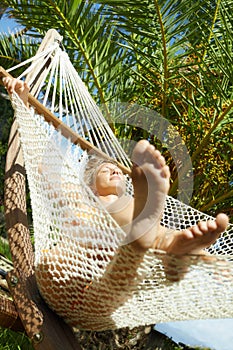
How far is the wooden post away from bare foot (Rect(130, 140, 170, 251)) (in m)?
0.43

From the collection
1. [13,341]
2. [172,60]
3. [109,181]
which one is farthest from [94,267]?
[172,60]

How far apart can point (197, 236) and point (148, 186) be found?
0.41 feet

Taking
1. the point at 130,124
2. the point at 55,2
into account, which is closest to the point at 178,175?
the point at 130,124

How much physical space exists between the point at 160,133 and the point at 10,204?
1.05 metres

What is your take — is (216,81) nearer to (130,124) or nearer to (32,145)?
(130,124)

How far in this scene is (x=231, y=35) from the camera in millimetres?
2215

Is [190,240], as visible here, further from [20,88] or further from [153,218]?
[20,88]

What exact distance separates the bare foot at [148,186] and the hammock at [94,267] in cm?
5

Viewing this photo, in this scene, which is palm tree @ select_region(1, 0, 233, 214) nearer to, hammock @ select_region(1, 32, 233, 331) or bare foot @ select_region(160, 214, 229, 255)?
hammock @ select_region(1, 32, 233, 331)

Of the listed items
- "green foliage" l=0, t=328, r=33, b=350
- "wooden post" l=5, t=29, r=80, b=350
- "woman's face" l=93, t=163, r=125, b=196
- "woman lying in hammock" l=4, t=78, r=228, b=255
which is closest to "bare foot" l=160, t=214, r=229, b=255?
"woman lying in hammock" l=4, t=78, r=228, b=255

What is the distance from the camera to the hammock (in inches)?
41.0

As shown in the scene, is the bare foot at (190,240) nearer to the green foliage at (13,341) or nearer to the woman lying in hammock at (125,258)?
the woman lying in hammock at (125,258)

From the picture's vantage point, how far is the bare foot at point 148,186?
1021mm

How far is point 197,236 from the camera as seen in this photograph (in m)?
1.01
